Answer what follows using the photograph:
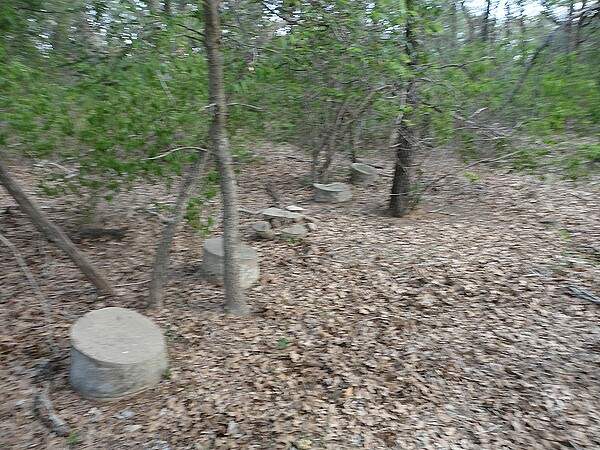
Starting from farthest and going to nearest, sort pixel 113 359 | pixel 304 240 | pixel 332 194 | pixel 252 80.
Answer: pixel 332 194 → pixel 304 240 → pixel 252 80 → pixel 113 359

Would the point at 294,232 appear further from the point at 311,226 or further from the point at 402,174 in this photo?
the point at 402,174

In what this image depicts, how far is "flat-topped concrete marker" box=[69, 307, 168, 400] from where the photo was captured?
4285 millimetres

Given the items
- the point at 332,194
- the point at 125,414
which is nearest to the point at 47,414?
the point at 125,414

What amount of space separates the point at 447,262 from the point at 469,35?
6.67m

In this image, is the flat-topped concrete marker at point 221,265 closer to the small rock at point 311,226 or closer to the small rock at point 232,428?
the small rock at point 311,226

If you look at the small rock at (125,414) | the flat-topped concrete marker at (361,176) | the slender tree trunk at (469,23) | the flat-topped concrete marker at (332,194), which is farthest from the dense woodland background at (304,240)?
the slender tree trunk at (469,23)

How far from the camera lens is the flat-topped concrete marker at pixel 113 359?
14.1ft

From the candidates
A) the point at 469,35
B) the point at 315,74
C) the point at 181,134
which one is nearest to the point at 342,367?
the point at 181,134

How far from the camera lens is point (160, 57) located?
5438 millimetres

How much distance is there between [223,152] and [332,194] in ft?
15.3

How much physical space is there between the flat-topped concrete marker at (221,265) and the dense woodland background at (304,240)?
6.7 inches

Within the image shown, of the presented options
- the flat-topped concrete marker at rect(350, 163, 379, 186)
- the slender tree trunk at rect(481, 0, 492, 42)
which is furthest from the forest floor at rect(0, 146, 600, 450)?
the slender tree trunk at rect(481, 0, 492, 42)

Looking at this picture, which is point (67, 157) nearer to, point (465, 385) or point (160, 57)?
point (160, 57)

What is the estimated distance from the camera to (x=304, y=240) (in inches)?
297
